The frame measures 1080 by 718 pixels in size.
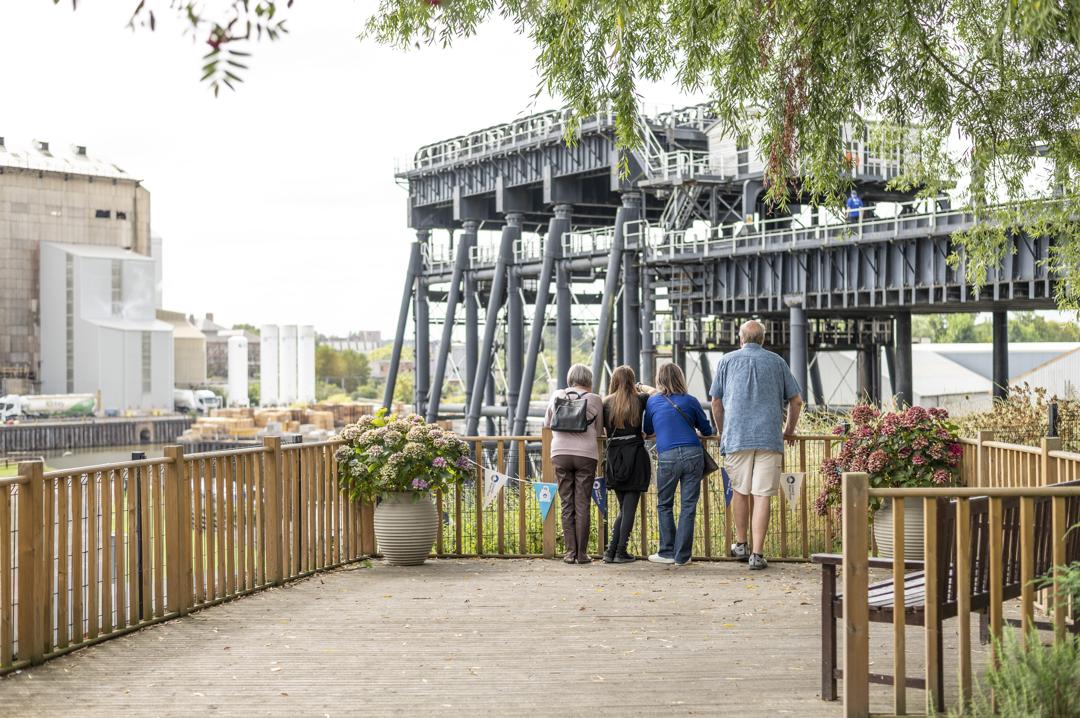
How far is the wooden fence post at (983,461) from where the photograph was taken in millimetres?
10694

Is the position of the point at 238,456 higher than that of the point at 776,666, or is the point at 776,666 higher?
the point at 238,456

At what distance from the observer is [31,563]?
770 cm

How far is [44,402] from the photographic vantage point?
95062 mm

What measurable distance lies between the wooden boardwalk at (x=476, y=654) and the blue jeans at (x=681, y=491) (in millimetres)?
618

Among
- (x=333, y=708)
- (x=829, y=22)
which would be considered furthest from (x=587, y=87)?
(x=333, y=708)

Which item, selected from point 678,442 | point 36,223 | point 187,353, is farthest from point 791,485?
point 187,353

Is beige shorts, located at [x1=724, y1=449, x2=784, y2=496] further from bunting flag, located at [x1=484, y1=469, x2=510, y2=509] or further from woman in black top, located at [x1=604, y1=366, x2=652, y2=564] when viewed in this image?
bunting flag, located at [x1=484, y1=469, x2=510, y2=509]

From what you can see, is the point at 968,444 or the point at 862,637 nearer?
the point at 862,637

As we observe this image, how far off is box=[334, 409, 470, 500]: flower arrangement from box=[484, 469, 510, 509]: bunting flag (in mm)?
550

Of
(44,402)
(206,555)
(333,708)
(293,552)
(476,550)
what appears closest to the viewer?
(333,708)

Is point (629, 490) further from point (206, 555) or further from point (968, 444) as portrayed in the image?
point (206, 555)

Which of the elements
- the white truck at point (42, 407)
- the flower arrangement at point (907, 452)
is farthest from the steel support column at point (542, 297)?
the white truck at point (42, 407)

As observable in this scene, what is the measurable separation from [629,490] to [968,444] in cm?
310

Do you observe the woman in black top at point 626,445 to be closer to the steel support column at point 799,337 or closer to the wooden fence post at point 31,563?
the wooden fence post at point 31,563
